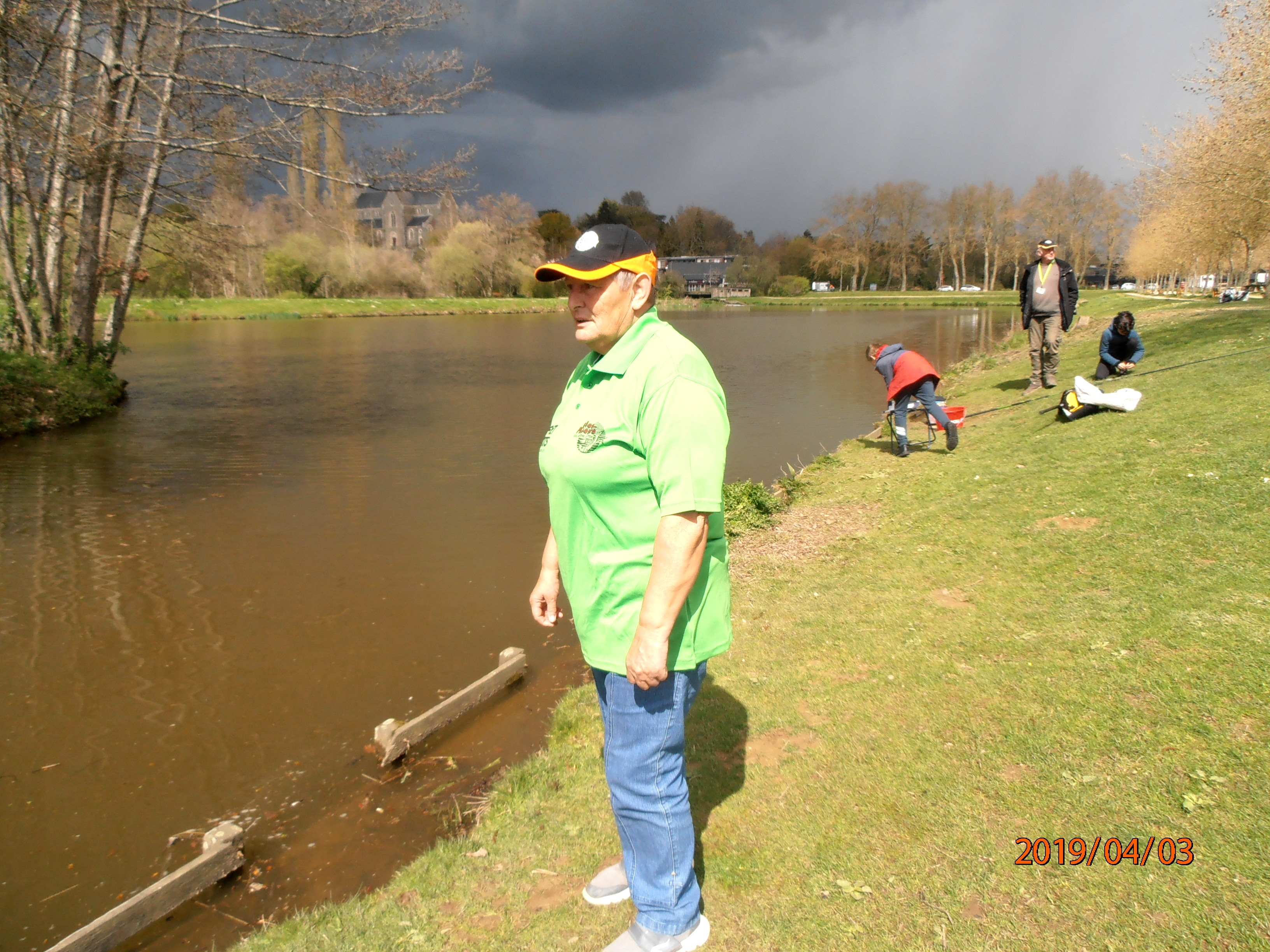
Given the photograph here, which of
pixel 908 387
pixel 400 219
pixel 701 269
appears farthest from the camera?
pixel 701 269

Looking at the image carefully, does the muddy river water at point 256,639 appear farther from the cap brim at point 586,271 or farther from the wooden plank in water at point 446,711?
the cap brim at point 586,271

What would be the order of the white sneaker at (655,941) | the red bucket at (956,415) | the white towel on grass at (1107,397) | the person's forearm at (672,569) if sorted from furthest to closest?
the red bucket at (956,415) < the white towel on grass at (1107,397) < the white sneaker at (655,941) < the person's forearm at (672,569)

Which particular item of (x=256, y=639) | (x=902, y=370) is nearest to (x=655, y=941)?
(x=256, y=639)

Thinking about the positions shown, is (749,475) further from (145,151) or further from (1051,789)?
(145,151)

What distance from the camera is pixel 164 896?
3.71 m

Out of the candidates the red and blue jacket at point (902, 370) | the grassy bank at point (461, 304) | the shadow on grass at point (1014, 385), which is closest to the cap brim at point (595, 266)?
the red and blue jacket at point (902, 370)

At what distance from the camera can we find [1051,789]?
Result: 3.32 meters

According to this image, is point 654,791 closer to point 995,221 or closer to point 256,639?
point 256,639

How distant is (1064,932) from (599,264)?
2760 mm

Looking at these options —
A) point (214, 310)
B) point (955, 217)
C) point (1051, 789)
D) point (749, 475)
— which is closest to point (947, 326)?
point (749, 475)

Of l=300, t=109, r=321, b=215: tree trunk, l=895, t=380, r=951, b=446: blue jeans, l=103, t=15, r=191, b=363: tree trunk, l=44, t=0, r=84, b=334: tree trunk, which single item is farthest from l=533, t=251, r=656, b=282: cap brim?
l=44, t=0, r=84, b=334: tree trunk

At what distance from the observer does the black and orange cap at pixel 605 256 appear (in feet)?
8.30

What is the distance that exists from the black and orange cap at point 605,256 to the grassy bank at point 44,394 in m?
17.2
